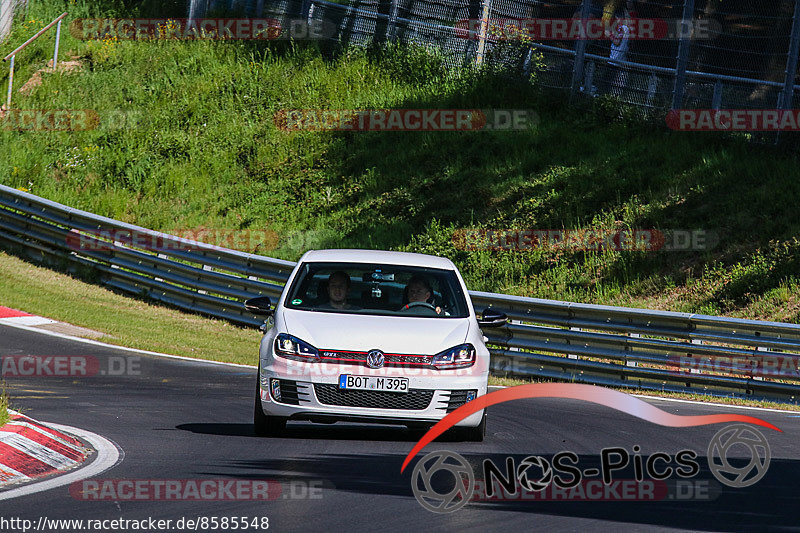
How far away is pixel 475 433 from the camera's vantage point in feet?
30.9

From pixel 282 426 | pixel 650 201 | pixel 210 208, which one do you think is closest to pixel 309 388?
pixel 282 426

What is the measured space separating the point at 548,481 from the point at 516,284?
12.6 m

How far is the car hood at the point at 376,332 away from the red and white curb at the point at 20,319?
859cm

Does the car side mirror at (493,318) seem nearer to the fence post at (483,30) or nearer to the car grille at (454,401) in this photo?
the car grille at (454,401)

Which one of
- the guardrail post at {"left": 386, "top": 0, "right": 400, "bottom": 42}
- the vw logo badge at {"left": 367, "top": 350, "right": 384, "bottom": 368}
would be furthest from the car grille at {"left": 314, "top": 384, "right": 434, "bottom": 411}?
the guardrail post at {"left": 386, "top": 0, "right": 400, "bottom": 42}

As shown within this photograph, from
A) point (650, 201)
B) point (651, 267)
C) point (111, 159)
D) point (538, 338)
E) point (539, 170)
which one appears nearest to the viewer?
point (538, 338)

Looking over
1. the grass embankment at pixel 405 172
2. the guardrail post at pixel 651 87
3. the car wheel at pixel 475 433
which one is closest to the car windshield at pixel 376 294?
the car wheel at pixel 475 433

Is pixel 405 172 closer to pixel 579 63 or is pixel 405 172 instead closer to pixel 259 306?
pixel 579 63

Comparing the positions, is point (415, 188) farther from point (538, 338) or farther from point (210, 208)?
point (538, 338)

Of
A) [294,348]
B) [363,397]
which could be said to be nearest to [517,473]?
[363,397]

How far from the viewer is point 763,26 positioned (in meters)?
21.5

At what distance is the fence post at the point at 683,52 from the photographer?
2261 cm

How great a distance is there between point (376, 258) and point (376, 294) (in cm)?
47

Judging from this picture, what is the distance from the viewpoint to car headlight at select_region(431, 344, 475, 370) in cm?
912
